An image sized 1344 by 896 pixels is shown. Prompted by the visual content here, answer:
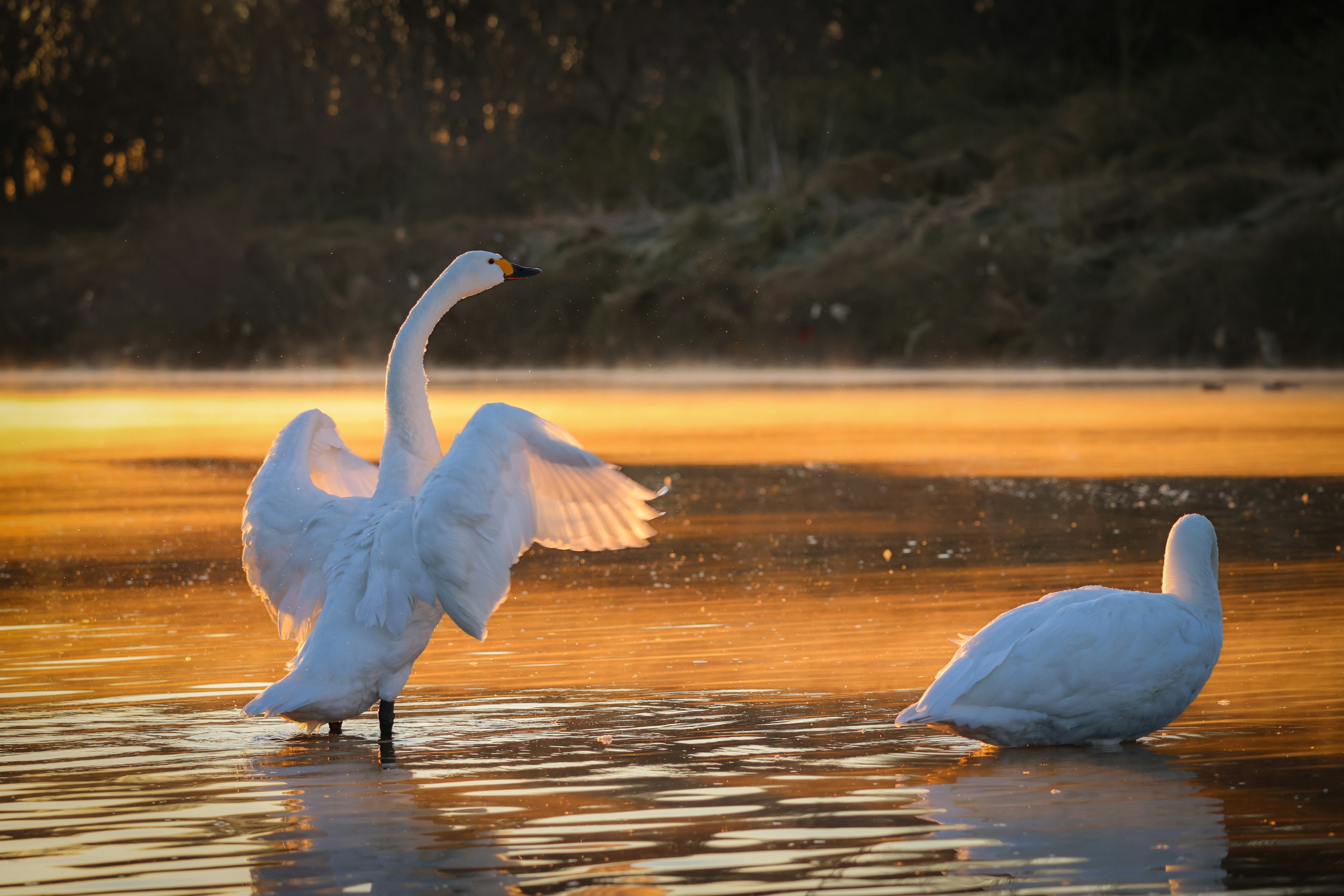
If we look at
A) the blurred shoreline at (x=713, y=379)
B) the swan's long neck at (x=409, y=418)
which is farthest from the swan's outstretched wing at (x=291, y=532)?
the blurred shoreline at (x=713, y=379)

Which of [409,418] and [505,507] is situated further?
[409,418]

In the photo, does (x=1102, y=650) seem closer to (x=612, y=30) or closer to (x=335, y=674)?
(x=335, y=674)

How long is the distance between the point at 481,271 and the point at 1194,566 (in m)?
3.02

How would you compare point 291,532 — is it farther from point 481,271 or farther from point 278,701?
point 481,271

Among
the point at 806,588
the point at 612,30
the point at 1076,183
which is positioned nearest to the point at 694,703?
the point at 806,588

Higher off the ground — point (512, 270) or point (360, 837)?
point (512, 270)

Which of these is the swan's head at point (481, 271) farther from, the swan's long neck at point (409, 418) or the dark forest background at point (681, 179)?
the dark forest background at point (681, 179)

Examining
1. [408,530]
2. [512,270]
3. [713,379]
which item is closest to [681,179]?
[713,379]

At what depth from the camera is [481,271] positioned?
823 cm

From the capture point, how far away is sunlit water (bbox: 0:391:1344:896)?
5434 millimetres

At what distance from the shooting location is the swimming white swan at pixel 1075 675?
260 inches

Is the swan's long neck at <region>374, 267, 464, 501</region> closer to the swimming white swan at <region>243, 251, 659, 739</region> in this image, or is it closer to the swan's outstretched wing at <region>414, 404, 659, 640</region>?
the swimming white swan at <region>243, 251, 659, 739</region>

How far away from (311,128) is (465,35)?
476 cm

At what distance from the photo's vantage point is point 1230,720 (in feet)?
23.2
